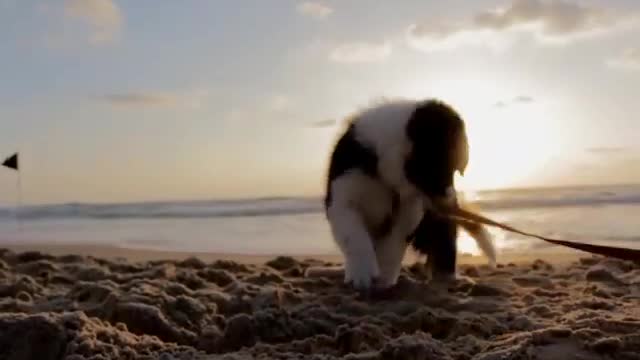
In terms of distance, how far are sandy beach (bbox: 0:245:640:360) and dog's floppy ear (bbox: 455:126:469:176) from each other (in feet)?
2.63

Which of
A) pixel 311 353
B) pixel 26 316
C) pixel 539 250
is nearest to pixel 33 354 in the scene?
pixel 26 316

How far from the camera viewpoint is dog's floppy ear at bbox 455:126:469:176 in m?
5.20

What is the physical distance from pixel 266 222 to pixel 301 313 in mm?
9801

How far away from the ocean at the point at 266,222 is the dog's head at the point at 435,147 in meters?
2.70

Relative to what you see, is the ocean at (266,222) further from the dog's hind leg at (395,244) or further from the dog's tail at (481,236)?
the dog's hind leg at (395,244)

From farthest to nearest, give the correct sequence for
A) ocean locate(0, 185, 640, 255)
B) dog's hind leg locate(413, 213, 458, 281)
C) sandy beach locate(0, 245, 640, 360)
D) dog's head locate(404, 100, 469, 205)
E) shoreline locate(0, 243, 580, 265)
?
1. ocean locate(0, 185, 640, 255)
2. shoreline locate(0, 243, 580, 265)
3. dog's hind leg locate(413, 213, 458, 281)
4. dog's head locate(404, 100, 469, 205)
5. sandy beach locate(0, 245, 640, 360)

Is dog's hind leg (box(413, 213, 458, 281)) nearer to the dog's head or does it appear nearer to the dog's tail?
the dog's tail

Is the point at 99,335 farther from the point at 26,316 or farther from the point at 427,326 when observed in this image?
the point at 427,326

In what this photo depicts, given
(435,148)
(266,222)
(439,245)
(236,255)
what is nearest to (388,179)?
(435,148)

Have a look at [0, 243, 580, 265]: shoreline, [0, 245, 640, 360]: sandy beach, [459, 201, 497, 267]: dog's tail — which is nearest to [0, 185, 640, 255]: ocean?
[0, 243, 580, 265]: shoreline

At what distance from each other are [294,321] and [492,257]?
278cm

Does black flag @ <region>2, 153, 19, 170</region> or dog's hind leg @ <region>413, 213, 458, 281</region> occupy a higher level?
black flag @ <region>2, 153, 19, 170</region>

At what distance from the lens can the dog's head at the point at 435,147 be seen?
16.8ft

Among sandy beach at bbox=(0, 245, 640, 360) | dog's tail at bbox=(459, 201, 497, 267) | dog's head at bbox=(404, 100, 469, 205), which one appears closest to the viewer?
sandy beach at bbox=(0, 245, 640, 360)
